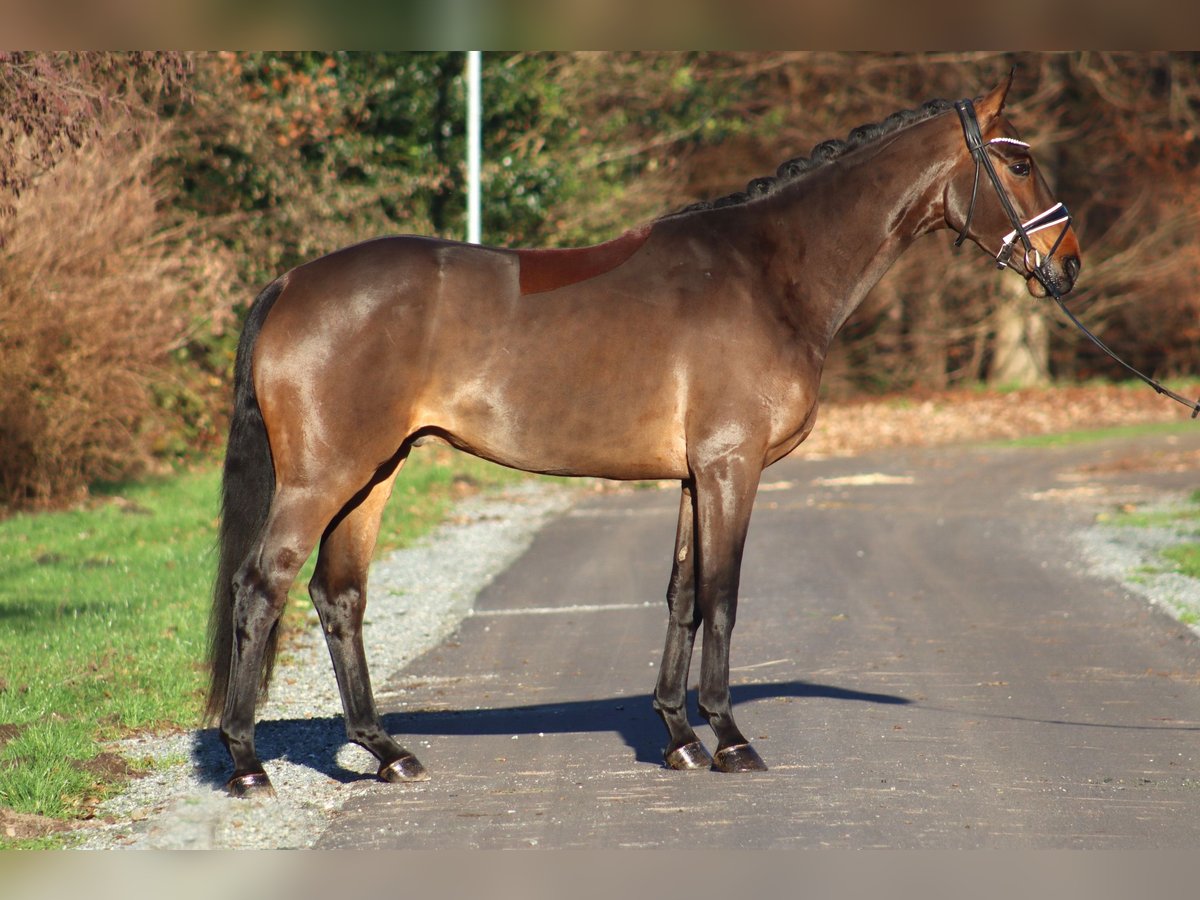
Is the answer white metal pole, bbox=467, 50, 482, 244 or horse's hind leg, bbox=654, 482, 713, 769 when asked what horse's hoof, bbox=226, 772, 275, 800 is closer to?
horse's hind leg, bbox=654, 482, 713, 769

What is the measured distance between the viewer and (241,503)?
18.7 feet

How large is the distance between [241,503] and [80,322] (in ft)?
28.8

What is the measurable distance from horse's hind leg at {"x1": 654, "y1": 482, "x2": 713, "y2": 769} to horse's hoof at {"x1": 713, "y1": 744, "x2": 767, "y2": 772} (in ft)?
0.35

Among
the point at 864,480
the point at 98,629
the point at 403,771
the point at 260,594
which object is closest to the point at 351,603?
the point at 260,594

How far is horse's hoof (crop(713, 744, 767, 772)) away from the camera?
5.72m

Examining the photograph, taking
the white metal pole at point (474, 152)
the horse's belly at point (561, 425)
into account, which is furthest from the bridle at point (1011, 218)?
the white metal pole at point (474, 152)

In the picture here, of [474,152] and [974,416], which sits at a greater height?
[474,152]

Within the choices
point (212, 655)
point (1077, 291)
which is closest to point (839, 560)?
point (212, 655)

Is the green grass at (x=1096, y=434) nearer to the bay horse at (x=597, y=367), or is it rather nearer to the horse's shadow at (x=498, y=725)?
the horse's shadow at (x=498, y=725)

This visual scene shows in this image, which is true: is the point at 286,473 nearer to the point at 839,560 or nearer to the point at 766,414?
the point at 766,414

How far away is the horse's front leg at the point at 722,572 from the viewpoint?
5.66m

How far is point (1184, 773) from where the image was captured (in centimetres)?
564

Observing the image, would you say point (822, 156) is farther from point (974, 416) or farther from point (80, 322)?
point (974, 416)

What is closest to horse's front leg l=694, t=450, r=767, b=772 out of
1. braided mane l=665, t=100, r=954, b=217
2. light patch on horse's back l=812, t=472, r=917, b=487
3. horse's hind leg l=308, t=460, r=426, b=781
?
braided mane l=665, t=100, r=954, b=217
